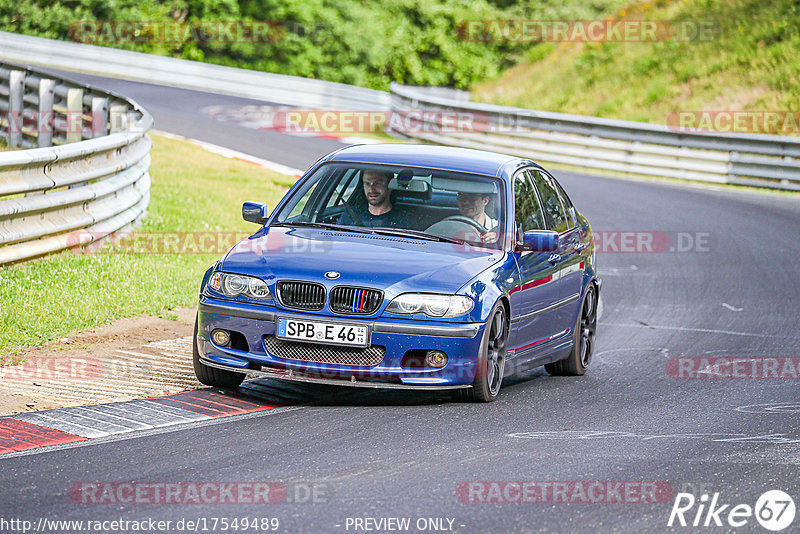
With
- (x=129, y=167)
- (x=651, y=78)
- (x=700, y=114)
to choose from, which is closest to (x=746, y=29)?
(x=651, y=78)

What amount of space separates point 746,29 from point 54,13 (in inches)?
1018

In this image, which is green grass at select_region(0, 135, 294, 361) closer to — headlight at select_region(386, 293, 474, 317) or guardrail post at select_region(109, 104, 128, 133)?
guardrail post at select_region(109, 104, 128, 133)

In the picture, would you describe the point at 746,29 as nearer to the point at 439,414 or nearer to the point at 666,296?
the point at 666,296

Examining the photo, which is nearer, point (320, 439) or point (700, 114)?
point (320, 439)

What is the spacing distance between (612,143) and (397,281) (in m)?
20.8

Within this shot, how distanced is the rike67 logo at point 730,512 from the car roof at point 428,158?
3.55 meters

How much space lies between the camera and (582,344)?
9.59m

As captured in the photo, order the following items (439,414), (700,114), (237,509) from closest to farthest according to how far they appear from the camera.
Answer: (237,509) < (439,414) < (700,114)

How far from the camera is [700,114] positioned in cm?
3234

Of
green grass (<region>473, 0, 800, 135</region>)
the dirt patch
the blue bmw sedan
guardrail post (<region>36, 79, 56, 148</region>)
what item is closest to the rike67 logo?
the blue bmw sedan

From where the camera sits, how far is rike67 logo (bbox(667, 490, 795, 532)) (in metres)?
5.31

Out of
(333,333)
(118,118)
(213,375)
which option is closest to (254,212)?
(213,375)

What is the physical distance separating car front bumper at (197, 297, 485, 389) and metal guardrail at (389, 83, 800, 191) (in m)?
18.9

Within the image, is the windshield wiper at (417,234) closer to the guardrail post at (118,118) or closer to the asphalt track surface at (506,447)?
the asphalt track surface at (506,447)
